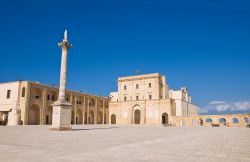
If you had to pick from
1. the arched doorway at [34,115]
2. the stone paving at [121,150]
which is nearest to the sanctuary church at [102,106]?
the arched doorway at [34,115]

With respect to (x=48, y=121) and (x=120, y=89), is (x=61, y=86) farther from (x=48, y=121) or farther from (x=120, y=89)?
(x=120, y=89)

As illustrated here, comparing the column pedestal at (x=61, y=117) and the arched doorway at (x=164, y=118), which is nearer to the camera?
the column pedestal at (x=61, y=117)

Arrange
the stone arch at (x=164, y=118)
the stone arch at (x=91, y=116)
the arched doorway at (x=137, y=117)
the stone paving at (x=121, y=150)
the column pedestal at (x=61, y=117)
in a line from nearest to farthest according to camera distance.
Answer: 1. the stone paving at (x=121, y=150)
2. the column pedestal at (x=61, y=117)
3. the stone arch at (x=164, y=118)
4. the arched doorway at (x=137, y=117)
5. the stone arch at (x=91, y=116)

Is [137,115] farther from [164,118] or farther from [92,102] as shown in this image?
[92,102]

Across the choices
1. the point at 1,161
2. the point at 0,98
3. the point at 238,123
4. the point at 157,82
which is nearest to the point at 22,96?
the point at 0,98

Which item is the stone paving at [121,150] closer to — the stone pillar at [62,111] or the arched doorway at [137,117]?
the stone pillar at [62,111]

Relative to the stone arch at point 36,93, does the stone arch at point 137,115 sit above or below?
below

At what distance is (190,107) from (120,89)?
71.8 ft

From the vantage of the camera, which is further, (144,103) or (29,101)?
(144,103)

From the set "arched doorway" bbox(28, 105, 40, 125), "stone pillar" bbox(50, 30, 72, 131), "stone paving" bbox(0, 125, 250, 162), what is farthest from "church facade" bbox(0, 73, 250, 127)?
"stone paving" bbox(0, 125, 250, 162)

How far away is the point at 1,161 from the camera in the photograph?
17.8ft

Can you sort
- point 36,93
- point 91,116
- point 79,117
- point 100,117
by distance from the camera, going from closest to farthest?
point 36,93
point 79,117
point 91,116
point 100,117

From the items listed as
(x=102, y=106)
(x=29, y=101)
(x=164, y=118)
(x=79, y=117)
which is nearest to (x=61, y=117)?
(x=29, y=101)

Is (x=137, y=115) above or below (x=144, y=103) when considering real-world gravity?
below
